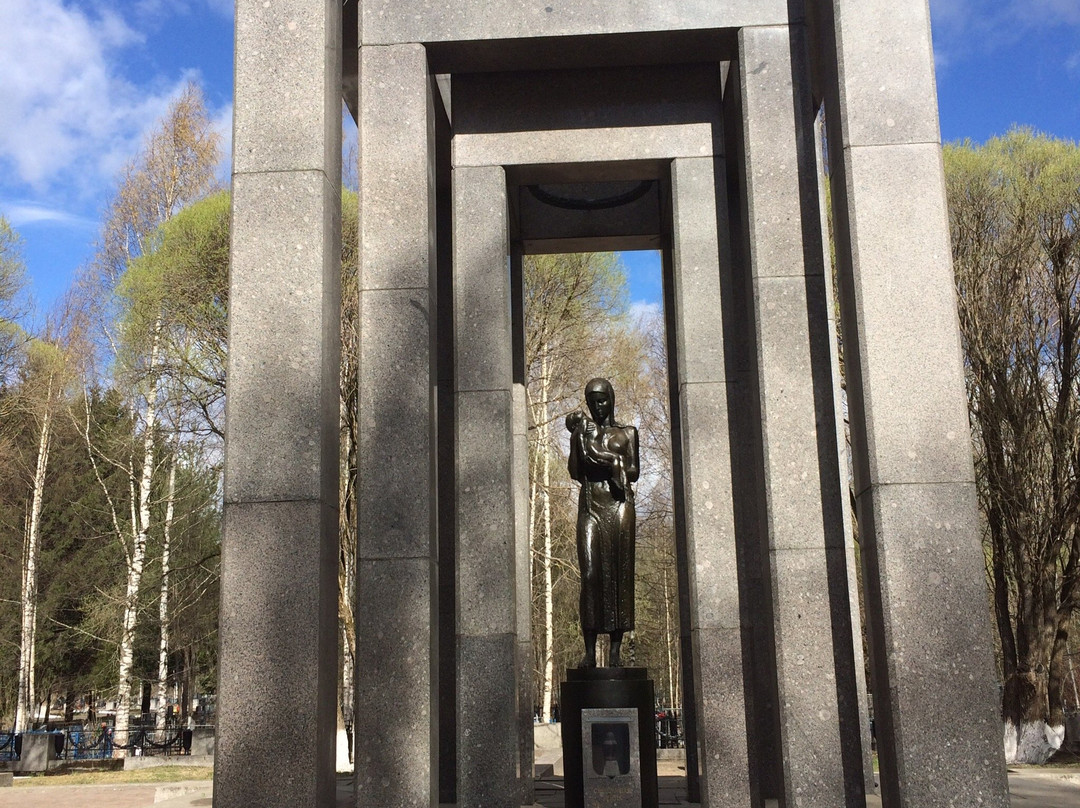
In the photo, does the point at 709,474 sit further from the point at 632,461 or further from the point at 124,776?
the point at 124,776

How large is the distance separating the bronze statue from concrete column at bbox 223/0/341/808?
2840mm

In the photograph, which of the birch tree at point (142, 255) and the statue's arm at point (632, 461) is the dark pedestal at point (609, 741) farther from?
the birch tree at point (142, 255)

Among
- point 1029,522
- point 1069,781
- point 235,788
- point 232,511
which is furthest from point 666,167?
point 1029,522

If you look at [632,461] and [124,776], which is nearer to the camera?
[632,461]

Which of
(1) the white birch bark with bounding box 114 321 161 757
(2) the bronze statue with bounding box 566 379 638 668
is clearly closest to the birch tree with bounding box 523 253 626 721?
(1) the white birch bark with bounding box 114 321 161 757

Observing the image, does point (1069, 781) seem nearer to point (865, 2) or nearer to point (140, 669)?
point (865, 2)

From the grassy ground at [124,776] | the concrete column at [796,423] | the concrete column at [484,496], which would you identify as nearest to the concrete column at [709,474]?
the concrete column at [796,423]

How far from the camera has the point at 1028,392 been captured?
20719mm

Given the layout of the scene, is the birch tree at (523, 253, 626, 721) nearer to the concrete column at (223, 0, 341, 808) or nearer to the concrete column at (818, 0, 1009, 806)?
the concrete column at (223, 0, 341, 808)

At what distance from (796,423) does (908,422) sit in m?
1.14

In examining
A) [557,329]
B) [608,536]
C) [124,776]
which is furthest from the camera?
[557,329]

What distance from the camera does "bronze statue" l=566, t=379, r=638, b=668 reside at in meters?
10.0

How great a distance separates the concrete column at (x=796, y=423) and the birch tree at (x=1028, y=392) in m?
13.7

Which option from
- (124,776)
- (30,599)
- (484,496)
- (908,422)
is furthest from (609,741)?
(30,599)
